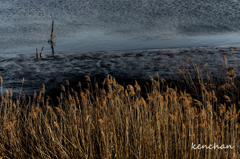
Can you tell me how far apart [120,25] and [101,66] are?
5.31m

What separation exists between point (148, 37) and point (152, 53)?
260cm

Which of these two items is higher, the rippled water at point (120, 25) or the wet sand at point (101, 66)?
the rippled water at point (120, 25)

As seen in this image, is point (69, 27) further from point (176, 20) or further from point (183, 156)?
point (183, 156)

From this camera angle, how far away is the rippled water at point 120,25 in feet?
30.6

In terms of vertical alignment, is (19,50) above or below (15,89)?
above

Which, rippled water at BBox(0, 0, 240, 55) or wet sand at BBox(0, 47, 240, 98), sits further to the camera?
rippled water at BBox(0, 0, 240, 55)

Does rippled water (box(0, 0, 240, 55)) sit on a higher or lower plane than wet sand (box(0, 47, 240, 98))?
higher

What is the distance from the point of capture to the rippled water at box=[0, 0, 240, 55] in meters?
9.34

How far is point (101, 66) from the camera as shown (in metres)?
6.59

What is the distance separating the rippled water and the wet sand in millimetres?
1513

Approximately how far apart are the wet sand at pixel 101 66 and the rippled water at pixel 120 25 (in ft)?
4.96

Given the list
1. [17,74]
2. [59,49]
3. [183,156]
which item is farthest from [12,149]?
[59,49]

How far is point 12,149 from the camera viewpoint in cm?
306

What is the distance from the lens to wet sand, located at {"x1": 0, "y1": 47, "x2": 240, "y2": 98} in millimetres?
5789
